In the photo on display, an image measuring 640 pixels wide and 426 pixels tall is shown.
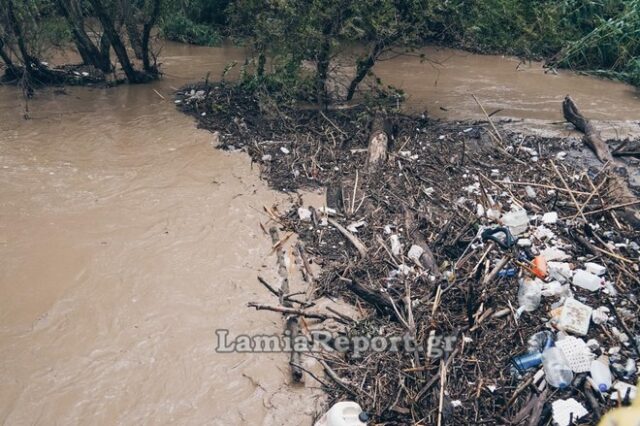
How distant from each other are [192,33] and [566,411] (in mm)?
12154

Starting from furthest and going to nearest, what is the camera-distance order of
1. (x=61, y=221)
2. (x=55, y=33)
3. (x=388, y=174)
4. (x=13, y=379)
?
1. (x=55, y=33)
2. (x=388, y=174)
3. (x=61, y=221)
4. (x=13, y=379)

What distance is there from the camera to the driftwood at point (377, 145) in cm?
640

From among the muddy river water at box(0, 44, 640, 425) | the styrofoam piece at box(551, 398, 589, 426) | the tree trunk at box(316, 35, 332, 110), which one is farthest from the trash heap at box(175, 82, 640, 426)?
the tree trunk at box(316, 35, 332, 110)

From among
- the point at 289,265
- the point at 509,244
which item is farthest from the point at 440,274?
the point at 289,265

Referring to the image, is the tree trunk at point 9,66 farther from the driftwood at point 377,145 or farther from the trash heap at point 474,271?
the driftwood at point 377,145

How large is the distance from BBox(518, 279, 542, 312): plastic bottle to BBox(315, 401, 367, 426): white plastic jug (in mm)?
1491

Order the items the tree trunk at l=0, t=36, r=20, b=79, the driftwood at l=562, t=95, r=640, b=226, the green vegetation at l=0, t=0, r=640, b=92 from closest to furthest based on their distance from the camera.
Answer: the driftwood at l=562, t=95, r=640, b=226 → the green vegetation at l=0, t=0, r=640, b=92 → the tree trunk at l=0, t=36, r=20, b=79

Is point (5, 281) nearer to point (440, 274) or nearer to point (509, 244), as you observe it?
point (440, 274)

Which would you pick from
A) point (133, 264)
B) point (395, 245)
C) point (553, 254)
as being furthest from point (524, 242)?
point (133, 264)

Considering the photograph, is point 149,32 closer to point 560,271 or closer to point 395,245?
point 395,245

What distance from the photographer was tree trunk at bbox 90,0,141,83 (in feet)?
29.1

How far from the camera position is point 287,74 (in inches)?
311

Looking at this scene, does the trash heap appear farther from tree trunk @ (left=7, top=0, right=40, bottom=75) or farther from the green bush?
the green bush

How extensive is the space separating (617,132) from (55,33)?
918 centimetres
